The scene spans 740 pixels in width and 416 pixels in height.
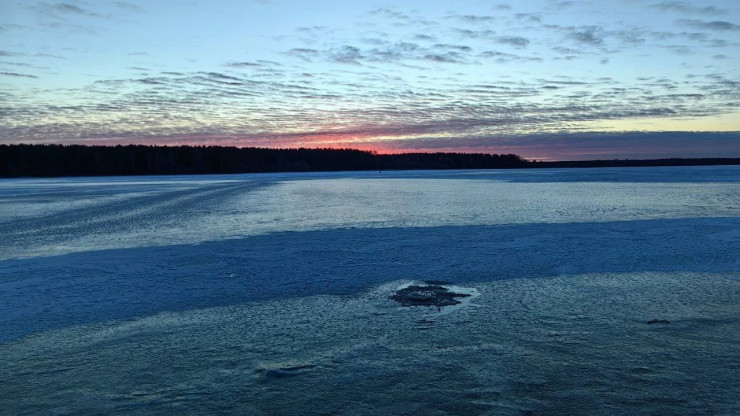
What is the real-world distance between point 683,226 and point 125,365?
33.2ft

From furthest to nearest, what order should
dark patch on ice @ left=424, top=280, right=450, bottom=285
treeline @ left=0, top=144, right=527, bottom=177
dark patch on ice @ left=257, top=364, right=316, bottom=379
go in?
1. treeline @ left=0, top=144, right=527, bottom=177
2. dark patch on ice @ left=424, top=280, right=450, bottom=285
3. dark patch on ice @ left=257, top=364, right=316, bottom=379

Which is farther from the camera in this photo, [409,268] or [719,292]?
[409,268]

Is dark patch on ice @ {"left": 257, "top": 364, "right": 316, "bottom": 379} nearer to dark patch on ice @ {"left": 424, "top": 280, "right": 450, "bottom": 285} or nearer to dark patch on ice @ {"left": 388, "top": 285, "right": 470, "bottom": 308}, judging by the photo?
dark patch on ice @ {"left": 388, "top": 285, "right": 470, "bottom": 308}

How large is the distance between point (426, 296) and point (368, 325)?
113 cm

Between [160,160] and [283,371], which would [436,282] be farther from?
[160,160]

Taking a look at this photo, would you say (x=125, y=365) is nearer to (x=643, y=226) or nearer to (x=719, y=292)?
(x=719, y=292)

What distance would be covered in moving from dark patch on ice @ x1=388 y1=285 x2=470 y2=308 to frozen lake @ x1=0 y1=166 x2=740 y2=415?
0.16 meters

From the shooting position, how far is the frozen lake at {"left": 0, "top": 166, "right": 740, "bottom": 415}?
3.06 meters

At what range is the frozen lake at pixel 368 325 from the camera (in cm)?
306

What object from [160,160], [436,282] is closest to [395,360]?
[436,282]

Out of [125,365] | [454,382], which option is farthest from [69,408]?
[454,382]

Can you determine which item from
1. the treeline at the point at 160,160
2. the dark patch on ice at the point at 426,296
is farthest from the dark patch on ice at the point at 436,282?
the treeline at the point at 160,160

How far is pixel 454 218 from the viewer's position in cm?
1211

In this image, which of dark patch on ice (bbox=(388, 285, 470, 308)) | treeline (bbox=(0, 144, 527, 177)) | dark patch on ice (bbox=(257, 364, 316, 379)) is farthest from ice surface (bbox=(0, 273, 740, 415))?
treeline (bbox=(0, 144, 527, 177))
